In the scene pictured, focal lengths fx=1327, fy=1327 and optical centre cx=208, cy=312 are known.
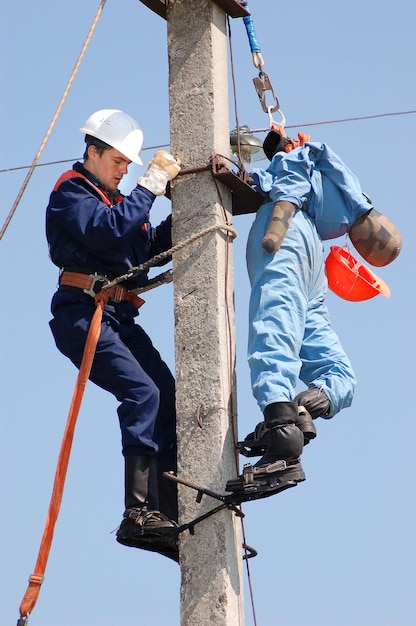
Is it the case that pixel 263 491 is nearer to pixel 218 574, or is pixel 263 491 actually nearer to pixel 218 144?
pixel 218 574

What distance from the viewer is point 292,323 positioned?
623 centimetres

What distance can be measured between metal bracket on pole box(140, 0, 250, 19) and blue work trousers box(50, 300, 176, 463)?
1.59 m

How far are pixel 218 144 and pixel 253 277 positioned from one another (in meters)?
0.68

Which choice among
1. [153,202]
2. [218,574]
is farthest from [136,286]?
[218,574]

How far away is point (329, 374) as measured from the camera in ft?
20.9

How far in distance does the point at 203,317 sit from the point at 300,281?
0.52m

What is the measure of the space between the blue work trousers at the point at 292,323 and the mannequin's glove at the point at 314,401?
0.14 feet

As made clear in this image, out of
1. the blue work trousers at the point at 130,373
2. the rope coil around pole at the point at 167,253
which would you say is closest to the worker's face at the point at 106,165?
the rope coil around pole at the point at 167,253

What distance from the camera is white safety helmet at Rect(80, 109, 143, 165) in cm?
668

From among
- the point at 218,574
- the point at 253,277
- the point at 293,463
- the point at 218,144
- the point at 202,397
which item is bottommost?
the point at 218,574

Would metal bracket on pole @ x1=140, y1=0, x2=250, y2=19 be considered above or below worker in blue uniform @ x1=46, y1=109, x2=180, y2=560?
above

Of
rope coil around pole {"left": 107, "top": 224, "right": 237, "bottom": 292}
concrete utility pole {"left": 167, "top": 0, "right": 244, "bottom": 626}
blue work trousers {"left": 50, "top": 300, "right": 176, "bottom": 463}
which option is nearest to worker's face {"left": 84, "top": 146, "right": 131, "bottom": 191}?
concrete utility pole {"left": 167, "top": 0, "right": 244, "bottom": 626}

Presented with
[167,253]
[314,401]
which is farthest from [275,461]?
[167,253]

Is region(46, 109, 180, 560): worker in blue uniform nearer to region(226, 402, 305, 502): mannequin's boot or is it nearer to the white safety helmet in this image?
the white safety helmet
